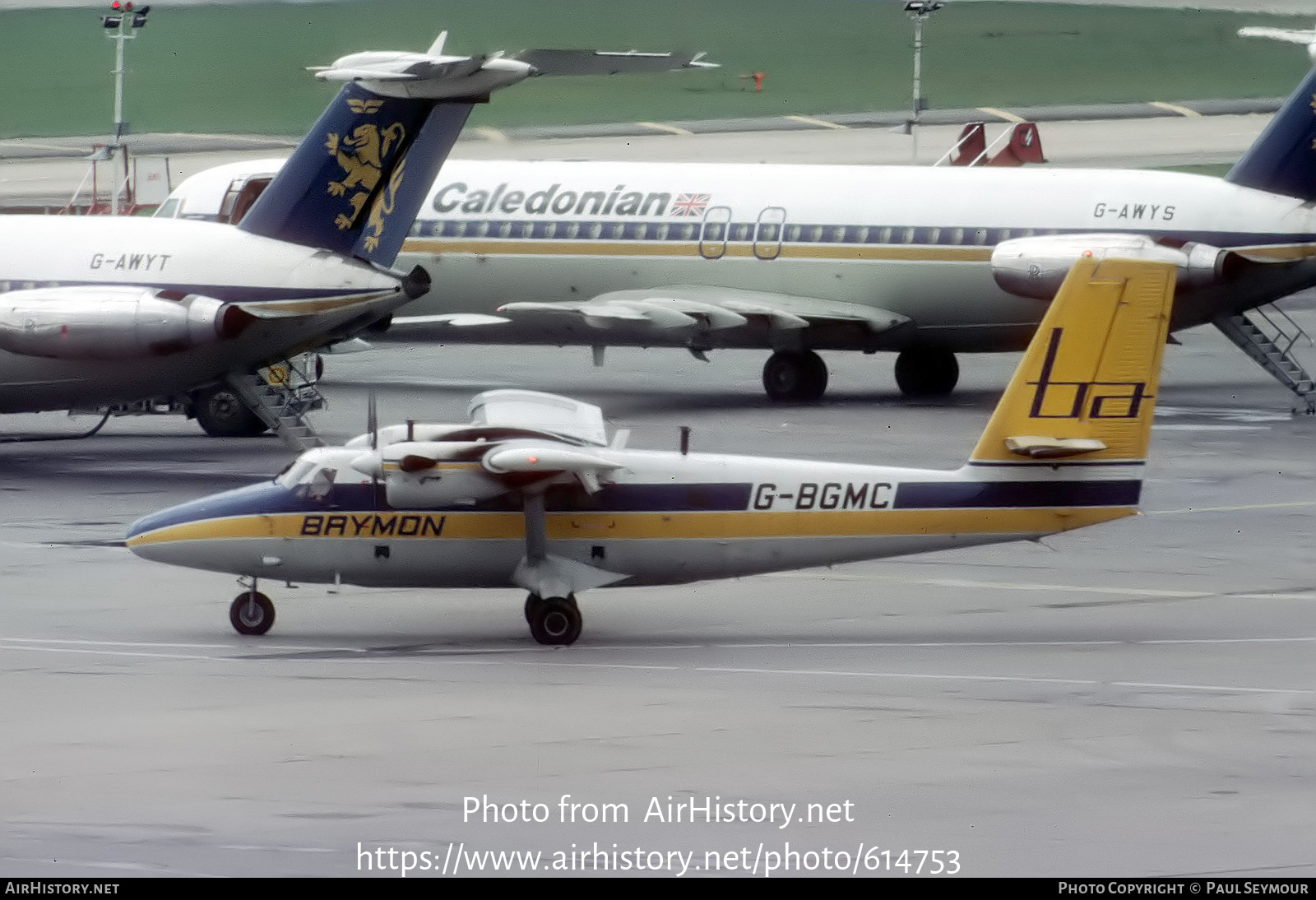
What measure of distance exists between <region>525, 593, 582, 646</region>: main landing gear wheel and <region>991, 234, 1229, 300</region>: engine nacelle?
2213cm

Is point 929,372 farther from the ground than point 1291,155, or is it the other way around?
point 1291,155

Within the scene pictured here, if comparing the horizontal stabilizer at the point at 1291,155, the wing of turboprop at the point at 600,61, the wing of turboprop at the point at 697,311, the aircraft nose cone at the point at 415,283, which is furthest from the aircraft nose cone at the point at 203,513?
the horizontal stabilizer at the point at 1291,155

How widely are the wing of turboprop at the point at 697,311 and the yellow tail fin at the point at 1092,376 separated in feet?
70.3

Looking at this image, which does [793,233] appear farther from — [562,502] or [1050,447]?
[562,502]

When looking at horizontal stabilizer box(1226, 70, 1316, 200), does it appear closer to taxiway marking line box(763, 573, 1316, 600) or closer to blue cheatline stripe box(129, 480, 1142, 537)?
taxiway marking line box(763, 573, 1316, 600)

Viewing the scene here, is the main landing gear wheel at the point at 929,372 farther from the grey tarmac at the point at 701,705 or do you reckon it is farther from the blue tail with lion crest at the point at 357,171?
the blue tail with lion crest at the point at 357,171

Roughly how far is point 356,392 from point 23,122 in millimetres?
61622

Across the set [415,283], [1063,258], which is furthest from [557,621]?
[1063,258]

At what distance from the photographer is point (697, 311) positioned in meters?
50.5

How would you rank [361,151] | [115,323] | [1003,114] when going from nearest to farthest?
[115,323]
[361,151]
[1003,114]

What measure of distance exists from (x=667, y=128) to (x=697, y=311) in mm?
55541

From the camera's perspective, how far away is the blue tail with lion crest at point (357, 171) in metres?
42.5

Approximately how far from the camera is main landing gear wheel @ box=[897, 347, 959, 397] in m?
53.7

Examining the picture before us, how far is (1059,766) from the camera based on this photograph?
2211 cm
